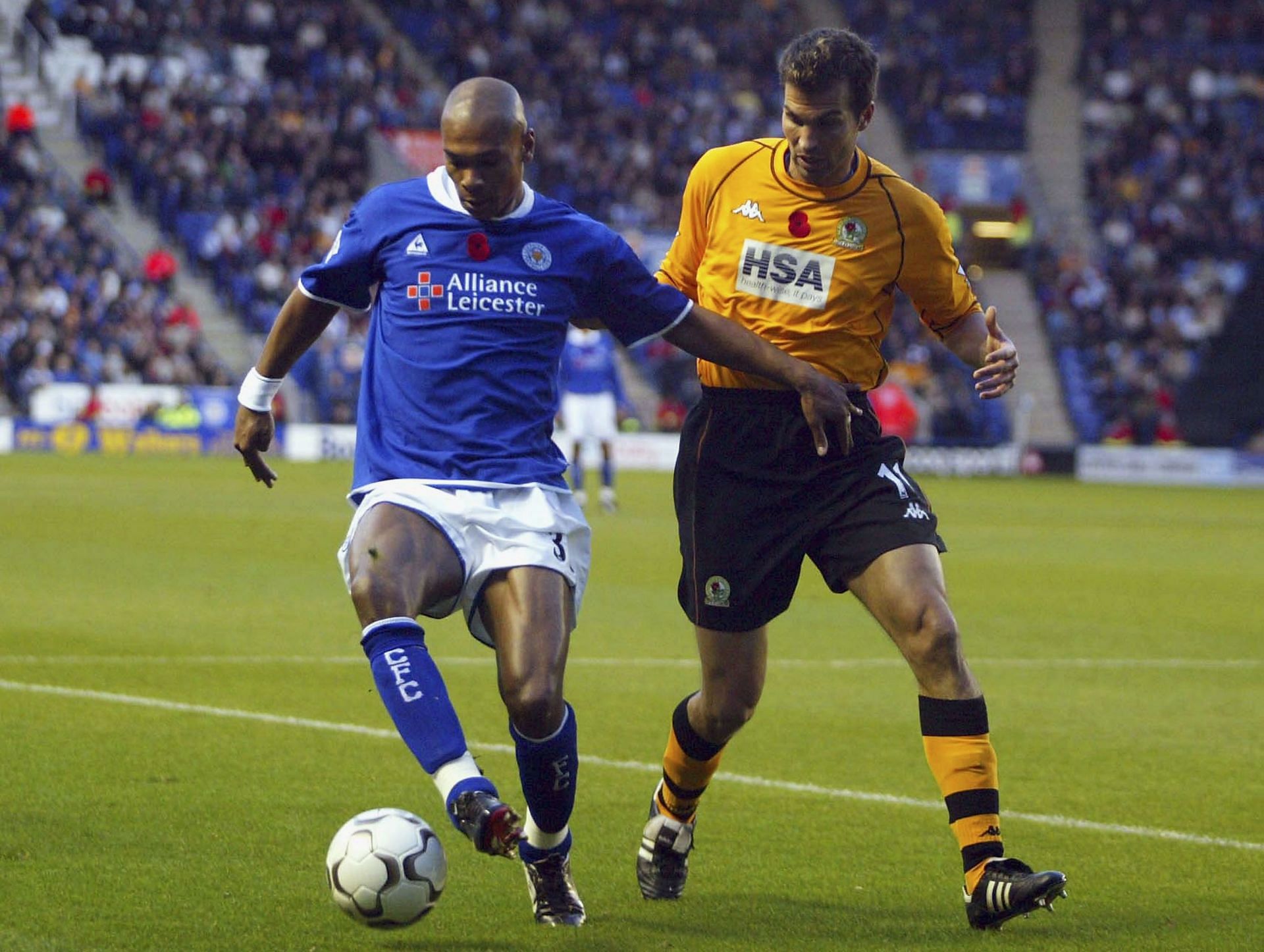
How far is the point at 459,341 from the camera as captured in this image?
4941 millimetres

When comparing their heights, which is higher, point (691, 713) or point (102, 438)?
point (691, 713)

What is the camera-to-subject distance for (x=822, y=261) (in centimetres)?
548

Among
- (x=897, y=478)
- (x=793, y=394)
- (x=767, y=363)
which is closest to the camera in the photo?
(x=767, y=363)

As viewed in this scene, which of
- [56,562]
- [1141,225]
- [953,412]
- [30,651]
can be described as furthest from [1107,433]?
[30,651]

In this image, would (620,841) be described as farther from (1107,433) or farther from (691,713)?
(1107,433)

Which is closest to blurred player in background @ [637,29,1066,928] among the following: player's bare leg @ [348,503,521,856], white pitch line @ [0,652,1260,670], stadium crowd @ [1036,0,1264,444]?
player's bare leg @ [348,503,521,856]

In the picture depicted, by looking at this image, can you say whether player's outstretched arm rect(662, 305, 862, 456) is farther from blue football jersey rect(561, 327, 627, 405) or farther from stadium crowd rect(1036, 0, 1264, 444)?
stadium crowd rect(1036, 0, 1264, 444)

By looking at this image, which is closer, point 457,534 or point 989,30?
point 457,534

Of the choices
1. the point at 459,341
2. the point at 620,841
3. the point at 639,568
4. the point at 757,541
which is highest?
the point at 459,341

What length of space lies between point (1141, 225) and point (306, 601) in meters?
30.6

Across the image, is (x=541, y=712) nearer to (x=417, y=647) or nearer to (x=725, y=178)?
(x=417, y=647)

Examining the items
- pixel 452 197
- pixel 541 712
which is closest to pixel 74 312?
pixel 452 197

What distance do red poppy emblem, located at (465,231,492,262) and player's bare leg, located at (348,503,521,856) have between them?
2.29 feet

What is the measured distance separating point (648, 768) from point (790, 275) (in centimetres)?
239
